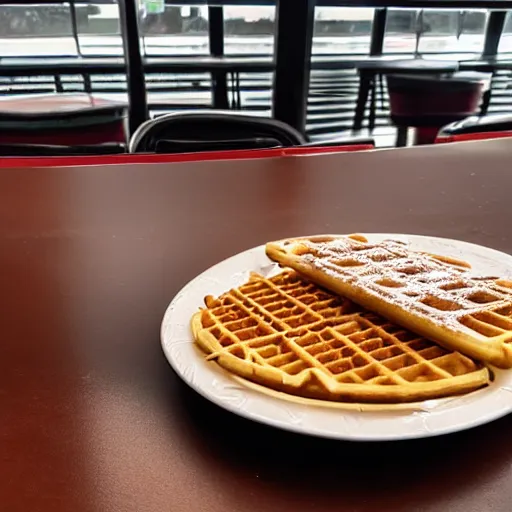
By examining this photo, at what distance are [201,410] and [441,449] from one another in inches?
8.0

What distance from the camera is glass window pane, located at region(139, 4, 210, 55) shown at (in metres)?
3.97

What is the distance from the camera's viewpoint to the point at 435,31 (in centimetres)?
471

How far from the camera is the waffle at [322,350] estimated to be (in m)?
0.50

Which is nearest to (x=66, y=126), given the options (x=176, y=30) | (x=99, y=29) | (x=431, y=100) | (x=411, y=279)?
(x=411, y=279)

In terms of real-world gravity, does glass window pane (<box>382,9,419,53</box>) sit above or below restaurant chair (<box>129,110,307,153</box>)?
below

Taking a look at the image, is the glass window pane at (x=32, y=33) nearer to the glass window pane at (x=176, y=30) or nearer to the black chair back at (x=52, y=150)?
the glass window pane at (x=176, y=30)

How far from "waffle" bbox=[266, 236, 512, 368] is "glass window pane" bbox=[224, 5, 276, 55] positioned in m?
3.62

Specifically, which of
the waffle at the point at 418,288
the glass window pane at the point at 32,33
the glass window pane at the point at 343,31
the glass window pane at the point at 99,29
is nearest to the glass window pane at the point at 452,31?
the glass window pane at the point at 343,31

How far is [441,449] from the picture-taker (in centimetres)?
50

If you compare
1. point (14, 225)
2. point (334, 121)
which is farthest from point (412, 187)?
point (334, 121)

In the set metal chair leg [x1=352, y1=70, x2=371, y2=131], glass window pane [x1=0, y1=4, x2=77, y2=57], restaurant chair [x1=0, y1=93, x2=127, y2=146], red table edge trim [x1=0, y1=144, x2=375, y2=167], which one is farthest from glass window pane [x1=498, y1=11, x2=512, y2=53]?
red table edge trim [x1=0, y1=144, x2=375, y2=167]

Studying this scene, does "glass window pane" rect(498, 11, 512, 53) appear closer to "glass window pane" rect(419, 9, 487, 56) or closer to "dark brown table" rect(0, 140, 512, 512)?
"glass window pane" rect(419, 9, 487, 56)

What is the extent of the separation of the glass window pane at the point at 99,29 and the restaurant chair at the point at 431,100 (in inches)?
66.4

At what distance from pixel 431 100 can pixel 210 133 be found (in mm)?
1933
